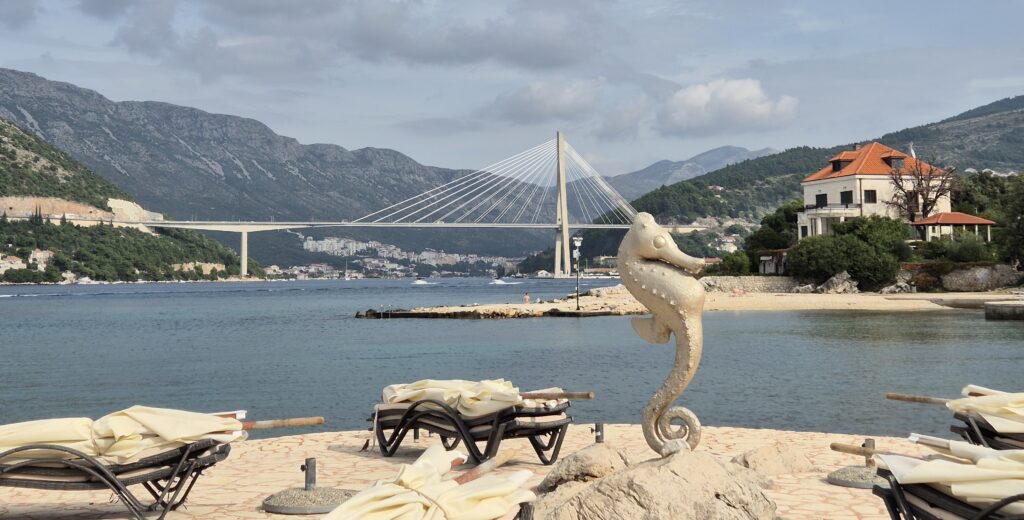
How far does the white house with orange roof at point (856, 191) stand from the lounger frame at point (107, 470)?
46.0 metres

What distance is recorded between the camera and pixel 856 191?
162ft

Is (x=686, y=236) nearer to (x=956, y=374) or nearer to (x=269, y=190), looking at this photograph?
(x=956, y=374)

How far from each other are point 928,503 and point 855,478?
2.61 meters

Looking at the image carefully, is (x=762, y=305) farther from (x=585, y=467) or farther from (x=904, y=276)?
(x=585, y=467)

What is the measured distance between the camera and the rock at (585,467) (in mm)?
5094

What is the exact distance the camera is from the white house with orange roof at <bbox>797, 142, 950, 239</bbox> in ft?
161

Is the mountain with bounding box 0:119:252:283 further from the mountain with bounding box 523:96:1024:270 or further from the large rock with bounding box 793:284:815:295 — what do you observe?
the large rock with bounding box 793:284:815:295

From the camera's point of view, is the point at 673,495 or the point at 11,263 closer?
the point at 673,495

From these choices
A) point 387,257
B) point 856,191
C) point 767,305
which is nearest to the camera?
point 767,305

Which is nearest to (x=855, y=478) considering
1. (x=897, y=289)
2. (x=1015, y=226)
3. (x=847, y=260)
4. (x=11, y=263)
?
(x=1015, y=226)

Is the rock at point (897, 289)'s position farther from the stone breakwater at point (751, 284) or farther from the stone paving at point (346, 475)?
the stone paving at point (346, 475)

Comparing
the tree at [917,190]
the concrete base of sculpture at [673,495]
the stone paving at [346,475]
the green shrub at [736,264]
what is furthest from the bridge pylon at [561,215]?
the concrete base of sculpture at [673,495]

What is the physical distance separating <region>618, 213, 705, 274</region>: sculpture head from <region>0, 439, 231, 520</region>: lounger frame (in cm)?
249

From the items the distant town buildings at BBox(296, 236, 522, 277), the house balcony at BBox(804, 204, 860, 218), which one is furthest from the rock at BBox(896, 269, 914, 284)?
the distant town buildings at BBox(296, 236, 522, 277)
